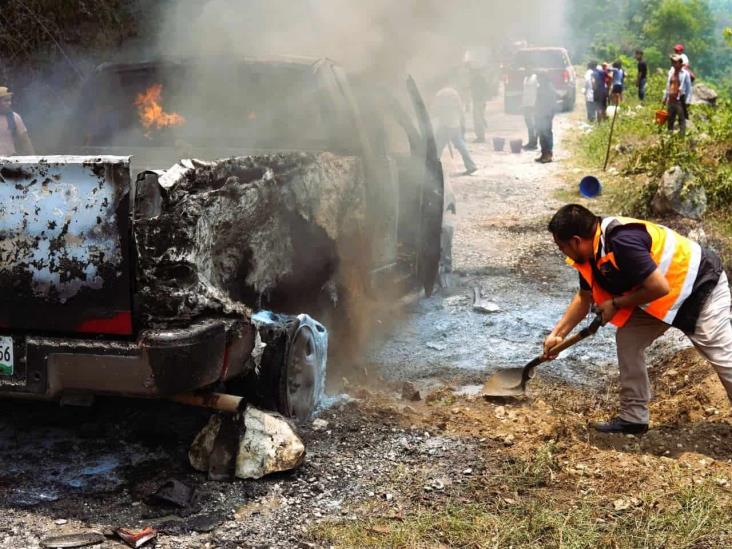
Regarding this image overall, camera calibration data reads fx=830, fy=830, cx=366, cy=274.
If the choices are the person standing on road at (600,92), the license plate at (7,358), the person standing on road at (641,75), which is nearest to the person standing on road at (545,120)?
the person standing on road at (600,92)

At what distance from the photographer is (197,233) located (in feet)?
11.3

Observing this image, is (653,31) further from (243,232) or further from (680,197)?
(243,232)

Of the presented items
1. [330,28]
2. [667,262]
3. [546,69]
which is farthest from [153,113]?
[546,69]

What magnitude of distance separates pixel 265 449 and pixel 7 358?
46.0 inches

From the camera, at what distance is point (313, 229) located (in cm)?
461

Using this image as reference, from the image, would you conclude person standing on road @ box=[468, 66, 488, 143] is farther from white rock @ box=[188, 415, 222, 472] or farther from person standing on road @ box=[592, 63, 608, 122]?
white rock @ box=[188, 415, 222, 472]

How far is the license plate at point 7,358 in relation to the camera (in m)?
3.48

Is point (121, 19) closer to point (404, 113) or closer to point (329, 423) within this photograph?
point (404, 113)

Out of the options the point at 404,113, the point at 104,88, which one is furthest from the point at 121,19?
the point at 404,113

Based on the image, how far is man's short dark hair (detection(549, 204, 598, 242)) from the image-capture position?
3883 millimetres

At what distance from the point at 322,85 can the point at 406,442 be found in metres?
2.45

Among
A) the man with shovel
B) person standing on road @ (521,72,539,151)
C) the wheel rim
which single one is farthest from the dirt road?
person standing on road @ (521,72,539,151)

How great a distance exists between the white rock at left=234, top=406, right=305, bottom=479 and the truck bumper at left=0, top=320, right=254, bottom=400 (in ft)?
1.28

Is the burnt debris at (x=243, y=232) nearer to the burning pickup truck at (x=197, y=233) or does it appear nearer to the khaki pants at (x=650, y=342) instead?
the burning pickup truck at (x=197, y=233)
